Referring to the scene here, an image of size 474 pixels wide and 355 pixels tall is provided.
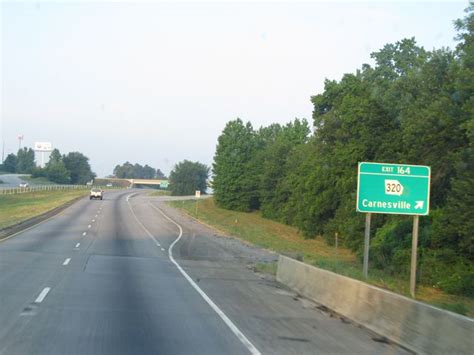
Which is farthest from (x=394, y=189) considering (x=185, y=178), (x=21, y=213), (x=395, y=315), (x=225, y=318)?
(x=185, y=178)

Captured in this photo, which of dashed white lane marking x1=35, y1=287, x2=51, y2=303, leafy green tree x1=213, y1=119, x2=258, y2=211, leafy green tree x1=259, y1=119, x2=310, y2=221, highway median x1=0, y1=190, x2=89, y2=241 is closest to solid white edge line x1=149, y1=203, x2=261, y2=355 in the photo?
dashed white lane marking x1=35, y1=287, x2=51, y2=303

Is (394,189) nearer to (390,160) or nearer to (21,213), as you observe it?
(390,160)

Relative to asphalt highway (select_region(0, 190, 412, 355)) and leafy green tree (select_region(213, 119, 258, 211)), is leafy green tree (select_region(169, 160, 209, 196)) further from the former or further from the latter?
asphalt highway (select_region(0, 190, 412, 355))

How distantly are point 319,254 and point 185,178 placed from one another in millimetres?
108343

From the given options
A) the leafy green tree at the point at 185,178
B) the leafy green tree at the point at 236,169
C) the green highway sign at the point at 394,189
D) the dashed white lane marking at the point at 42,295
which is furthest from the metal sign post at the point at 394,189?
the leafy green tree at the point at 185,178

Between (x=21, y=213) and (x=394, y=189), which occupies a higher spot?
(x=394, y=189)

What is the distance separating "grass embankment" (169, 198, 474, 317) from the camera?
2045 centimetres

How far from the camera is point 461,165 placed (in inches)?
1100

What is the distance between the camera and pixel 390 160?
46.4 meters

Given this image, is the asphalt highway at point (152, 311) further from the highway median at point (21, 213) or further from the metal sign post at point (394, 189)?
the highway median at point (21, 213)

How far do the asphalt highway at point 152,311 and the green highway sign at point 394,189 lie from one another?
3.39 meters

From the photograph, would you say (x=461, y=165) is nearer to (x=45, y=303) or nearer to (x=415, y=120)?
(x=415, y=120)

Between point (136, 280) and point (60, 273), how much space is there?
97.7 inches

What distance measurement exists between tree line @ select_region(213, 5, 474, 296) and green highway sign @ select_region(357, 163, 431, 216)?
958cm
